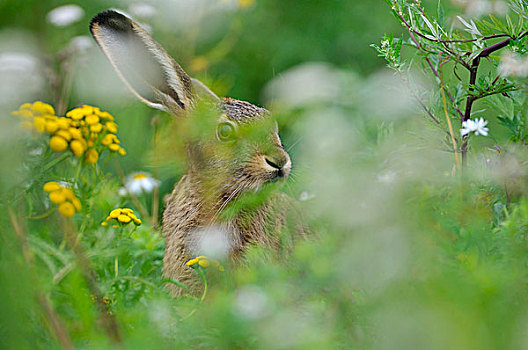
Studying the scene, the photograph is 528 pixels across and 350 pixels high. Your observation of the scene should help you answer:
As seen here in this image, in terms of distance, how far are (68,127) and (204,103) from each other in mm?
717

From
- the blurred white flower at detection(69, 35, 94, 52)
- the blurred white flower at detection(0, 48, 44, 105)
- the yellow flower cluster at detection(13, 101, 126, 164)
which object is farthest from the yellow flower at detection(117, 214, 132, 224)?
the blurred white flower at detection(69, 35, 94, 52)

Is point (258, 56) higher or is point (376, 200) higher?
point (376, 200)

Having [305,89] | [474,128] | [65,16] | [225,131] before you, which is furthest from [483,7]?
[65,16]

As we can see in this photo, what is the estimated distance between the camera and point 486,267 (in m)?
1.38

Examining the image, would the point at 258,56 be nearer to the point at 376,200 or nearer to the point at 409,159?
the point at 409,159

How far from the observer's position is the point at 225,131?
2.37m

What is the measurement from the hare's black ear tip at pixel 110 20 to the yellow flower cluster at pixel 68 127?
435 mm

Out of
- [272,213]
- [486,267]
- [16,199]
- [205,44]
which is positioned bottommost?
[205,44]

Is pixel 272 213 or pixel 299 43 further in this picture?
pixel 299 43

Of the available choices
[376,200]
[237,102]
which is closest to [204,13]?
[237,102]

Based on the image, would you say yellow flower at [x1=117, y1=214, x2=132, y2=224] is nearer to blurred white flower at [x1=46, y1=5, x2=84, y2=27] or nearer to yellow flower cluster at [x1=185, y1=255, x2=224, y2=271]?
yellow flower cluster at [x1=185, y1=255, x2=224, y2=271]

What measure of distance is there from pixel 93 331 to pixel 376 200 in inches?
29.7

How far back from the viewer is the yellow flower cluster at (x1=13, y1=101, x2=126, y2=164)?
164 cm

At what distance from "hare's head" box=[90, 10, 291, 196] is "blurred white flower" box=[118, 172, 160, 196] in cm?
63
